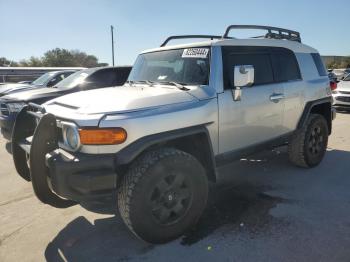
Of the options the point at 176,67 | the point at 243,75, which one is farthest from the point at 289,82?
the point at 176,67

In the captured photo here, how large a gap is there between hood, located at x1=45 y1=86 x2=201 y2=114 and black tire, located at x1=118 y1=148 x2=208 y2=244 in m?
0.46

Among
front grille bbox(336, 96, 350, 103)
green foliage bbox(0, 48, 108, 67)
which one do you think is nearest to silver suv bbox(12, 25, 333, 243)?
front grille bbox(336, 96, 350, 103)

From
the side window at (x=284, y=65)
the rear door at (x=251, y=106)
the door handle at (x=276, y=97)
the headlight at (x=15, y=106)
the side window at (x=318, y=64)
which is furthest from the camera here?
the headlight at (x=15, y=106)

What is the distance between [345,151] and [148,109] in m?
4.85

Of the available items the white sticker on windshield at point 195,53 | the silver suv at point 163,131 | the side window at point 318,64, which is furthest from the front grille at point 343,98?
the white sticker on windshield at point 195,53

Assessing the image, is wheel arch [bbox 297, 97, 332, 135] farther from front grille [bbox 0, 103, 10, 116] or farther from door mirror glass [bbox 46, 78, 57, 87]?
door mirror glass [bbox 46, 78, 57, 87]

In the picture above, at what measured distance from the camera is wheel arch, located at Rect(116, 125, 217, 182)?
2941 millimetres

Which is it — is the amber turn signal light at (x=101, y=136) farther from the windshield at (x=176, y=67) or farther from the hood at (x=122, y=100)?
the windshield at (x=176, y=67)

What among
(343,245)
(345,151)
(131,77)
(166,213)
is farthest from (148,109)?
(345,151)

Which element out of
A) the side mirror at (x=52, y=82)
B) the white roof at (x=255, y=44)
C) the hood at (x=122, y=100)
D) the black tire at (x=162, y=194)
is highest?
the white roof at (x=255, y=44)

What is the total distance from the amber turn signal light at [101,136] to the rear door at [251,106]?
1.27 meters

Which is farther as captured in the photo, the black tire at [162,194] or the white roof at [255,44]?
the white roof at [255,44]

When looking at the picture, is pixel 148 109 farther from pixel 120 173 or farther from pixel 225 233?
pixel 225 233

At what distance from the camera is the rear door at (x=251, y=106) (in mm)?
3795
